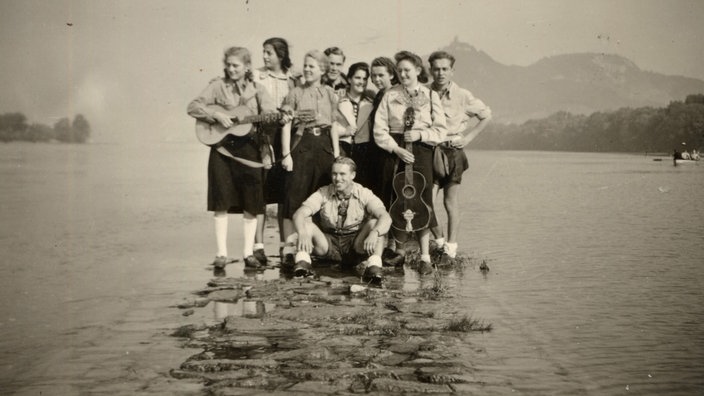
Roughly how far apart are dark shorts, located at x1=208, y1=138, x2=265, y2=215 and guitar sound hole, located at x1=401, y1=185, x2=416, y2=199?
146cm

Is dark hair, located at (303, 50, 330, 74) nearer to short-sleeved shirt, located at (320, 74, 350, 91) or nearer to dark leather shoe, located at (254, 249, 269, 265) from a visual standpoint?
short-sleeved shirt, located at (320, 74, 350, 91)

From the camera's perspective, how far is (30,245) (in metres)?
11.3

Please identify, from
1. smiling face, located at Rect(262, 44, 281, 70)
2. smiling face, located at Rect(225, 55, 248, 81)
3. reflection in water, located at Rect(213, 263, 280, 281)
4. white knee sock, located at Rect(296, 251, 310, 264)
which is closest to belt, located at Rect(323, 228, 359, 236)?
white knee sock, located at Rect(296, 251, 310, 264)

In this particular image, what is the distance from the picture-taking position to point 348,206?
8.30 meters

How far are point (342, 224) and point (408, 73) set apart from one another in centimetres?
160

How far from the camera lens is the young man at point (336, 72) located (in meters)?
9.07

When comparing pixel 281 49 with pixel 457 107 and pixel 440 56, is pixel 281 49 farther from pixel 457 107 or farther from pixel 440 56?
pixel 457 107

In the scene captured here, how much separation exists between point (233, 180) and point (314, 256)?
3.76 ft

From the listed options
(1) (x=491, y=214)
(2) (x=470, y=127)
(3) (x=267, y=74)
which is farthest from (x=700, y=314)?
(1) (x=491, y=214)

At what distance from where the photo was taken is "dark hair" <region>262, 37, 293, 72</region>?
907 centimetres

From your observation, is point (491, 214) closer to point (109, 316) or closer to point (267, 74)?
point (267, 74)

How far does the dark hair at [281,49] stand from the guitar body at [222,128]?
2.78 feet

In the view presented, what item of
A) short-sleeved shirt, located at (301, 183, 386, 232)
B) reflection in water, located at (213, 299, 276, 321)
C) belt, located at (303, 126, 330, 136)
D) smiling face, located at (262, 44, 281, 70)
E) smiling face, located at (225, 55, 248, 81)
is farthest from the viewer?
smiling face, located at (262, 44, 281, 70)

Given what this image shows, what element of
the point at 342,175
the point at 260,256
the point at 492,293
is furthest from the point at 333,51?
the point at 492,293
